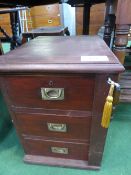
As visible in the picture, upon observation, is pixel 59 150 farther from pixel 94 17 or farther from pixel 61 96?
pixel 94 17

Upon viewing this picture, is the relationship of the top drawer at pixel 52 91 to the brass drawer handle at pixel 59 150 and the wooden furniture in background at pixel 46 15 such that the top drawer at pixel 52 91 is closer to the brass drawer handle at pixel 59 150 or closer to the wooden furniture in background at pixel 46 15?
the brass drawer handle at pixel 59 150

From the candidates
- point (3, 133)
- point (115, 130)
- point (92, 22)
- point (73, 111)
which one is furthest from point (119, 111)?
point (92, 22)

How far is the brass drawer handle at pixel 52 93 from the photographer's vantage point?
21.1 inches

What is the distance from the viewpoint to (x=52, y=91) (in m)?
0.54

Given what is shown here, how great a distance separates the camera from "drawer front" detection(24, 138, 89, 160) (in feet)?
2.35

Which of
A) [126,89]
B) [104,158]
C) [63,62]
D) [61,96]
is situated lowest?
[104,158]

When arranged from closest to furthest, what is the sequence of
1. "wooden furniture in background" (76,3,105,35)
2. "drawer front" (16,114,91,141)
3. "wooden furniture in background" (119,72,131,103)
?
"drawer front" (16,114,91,141)
"wooden furniture in background" (119,72,131,103)
"wooden furniture in background" (76,3,105,35)

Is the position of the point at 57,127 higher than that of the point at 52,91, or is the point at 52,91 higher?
the point at 52,91

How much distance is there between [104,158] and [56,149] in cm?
25

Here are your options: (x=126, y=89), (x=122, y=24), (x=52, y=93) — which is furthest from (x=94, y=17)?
(x=52, y=93)

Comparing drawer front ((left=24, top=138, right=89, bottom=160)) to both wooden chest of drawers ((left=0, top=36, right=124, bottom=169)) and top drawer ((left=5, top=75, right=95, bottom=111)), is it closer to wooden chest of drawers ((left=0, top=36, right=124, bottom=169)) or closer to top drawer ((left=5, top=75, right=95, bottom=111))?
wooden chest of drawers ((left=0, top=36, right=124, bottom=169))

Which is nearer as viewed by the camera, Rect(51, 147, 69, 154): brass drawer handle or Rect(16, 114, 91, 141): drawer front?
Rect(16, 114, 91, 141): drawer front

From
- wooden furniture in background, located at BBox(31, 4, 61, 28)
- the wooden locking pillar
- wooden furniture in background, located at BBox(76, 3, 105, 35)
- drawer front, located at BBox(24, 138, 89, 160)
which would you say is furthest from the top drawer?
wooden furniture in background, located at BBox(31, 4, 61, 28)

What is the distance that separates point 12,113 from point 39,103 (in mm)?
139
